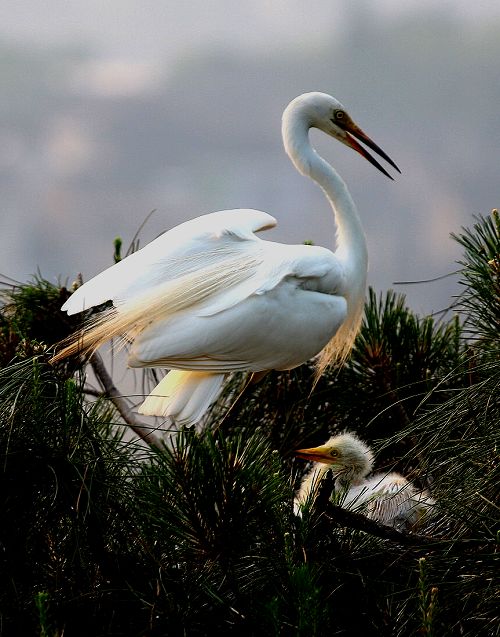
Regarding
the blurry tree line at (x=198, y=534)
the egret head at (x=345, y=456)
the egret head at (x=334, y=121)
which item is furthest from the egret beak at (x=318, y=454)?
the egret head at (x=334, y=121)

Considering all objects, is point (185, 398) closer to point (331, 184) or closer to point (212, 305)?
point (212, 305)

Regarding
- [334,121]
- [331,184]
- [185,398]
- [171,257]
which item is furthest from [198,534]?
[334,121]

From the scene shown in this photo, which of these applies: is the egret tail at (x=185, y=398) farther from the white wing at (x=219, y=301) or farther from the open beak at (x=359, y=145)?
the open beak at (x=359, y=145)

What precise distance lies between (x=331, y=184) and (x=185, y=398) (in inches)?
34.6

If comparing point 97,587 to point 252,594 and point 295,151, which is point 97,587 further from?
point 295,151

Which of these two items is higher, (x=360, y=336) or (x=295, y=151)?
(x=295, y=151)

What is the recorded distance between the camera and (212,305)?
2.62m

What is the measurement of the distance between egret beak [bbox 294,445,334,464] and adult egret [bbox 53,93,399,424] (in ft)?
0.71

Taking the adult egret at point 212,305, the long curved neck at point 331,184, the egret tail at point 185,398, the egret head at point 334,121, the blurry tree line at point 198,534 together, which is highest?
the egret head at point 334,121

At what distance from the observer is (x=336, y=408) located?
3311mm

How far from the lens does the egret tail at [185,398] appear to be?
250 cm

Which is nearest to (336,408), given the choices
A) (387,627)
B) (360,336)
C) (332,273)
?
(360,336)

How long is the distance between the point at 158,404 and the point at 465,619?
1.03m

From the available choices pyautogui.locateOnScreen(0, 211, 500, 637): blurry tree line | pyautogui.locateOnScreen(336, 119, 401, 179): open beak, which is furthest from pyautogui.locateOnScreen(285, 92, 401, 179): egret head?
pyautogui.locateOnScreen(0, 211, 500, 637): blurry tree line
